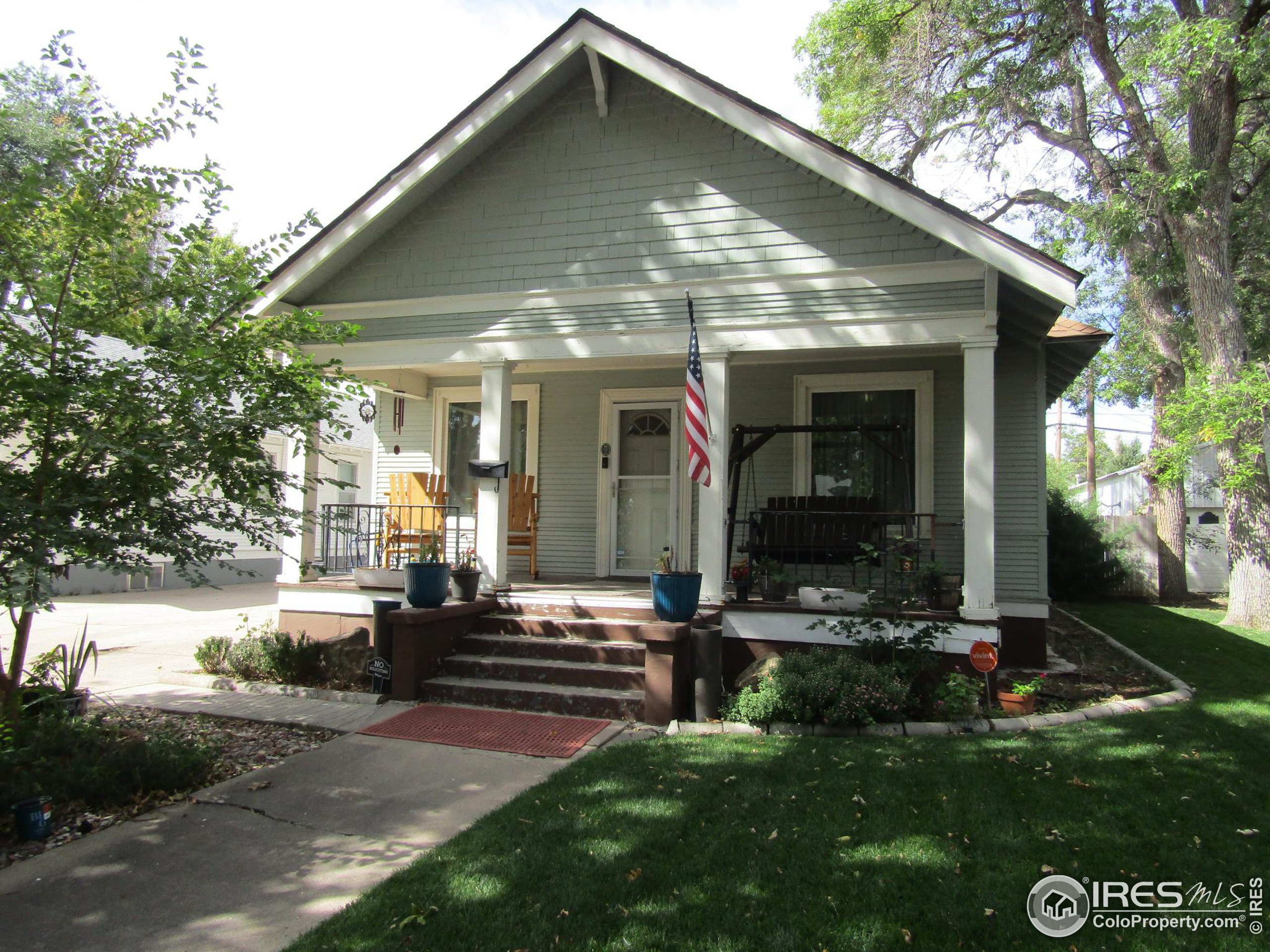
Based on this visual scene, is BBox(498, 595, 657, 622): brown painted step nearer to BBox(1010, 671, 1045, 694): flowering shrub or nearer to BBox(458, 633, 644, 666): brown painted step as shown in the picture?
BBox(458, 633, 644, 666): brown painted step

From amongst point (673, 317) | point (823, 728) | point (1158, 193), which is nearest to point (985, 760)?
point (823, 728)

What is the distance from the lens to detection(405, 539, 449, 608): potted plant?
257 inches

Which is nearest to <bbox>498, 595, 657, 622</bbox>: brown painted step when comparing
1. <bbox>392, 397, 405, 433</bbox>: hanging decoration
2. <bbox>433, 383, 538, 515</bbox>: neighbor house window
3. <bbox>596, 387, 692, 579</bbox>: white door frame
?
<bbox>596, 387, 692, 579</bbox>: white door frame

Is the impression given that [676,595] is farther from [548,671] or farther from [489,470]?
[489,470]

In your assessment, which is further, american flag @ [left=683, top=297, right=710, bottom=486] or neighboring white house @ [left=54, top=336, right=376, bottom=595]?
neighboring white house @ [left=54, top=336, right=376, bottom=595]

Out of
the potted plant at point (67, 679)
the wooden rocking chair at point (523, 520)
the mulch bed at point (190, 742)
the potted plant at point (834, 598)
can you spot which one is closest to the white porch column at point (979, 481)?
Result: the potted plant at point (834, 598)

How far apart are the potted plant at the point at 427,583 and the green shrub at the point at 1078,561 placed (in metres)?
12.0

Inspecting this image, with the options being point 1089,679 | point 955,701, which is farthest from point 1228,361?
point 955,701

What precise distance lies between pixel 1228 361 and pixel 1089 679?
23.9 ft

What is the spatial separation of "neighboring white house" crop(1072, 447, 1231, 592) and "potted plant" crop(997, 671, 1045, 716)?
36.0 ft

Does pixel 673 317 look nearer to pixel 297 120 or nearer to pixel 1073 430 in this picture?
pixel 297 120

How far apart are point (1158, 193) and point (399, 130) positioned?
11.6 m

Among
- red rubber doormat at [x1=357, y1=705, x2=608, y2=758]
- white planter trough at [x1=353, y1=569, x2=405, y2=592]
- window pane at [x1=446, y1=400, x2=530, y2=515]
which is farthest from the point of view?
window pane at [x1=446, y1=400, x2=530, y2=515]

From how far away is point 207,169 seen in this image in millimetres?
4734
